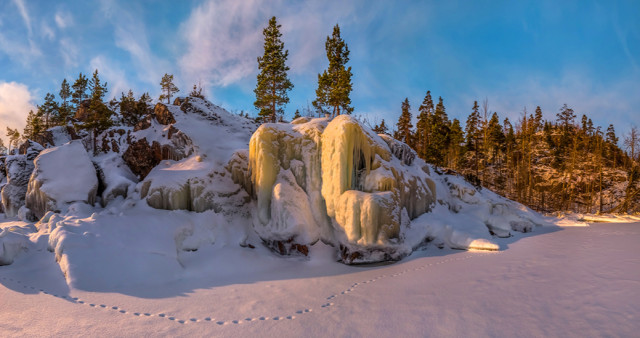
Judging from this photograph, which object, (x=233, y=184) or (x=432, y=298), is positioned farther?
(x=233, y=184)

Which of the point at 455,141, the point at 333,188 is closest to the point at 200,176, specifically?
the point at 333,188

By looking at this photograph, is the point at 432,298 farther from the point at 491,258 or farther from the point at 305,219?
the point at 305,219

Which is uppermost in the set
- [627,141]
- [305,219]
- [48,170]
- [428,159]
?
[627,141]

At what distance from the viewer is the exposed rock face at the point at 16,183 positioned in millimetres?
14445

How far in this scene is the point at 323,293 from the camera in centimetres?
664

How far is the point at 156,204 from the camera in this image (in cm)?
1194

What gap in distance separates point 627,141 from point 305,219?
4448cm

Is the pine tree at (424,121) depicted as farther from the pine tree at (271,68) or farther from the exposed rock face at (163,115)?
the exposed rock face at (163,115)

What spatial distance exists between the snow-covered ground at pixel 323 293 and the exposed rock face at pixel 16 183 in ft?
29.1

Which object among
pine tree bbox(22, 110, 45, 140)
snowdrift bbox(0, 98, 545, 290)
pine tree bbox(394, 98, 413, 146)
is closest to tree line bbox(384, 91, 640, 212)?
pine tree bbox(394, 98, 413, 146)

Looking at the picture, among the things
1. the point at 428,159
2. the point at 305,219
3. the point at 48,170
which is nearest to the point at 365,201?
the point at 305,219

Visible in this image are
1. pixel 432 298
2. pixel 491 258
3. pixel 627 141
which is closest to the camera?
pixel 432 298

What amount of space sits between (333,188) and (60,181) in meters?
13.0

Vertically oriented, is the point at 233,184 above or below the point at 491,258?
above
